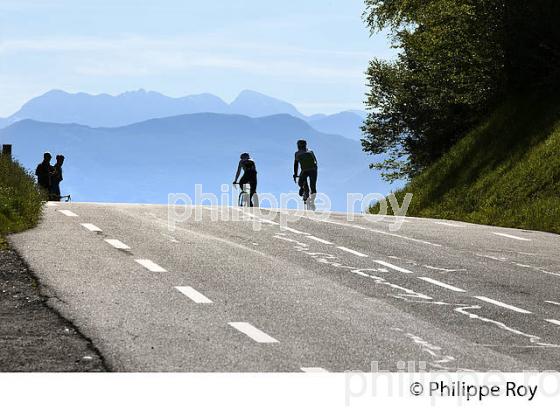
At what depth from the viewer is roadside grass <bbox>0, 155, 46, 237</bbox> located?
54.0 feet

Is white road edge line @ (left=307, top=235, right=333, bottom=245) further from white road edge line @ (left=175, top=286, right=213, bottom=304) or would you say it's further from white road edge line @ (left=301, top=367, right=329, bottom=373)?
white road edge line @ (left=301, top=367, right=329, bottom=373)

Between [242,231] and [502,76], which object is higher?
[502,76]

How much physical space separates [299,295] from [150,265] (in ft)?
8.40

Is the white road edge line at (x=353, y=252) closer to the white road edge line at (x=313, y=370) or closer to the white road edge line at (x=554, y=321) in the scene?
the white road edge line at (x=554, y=321)

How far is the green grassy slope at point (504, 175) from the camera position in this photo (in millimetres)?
24469

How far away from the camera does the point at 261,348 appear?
8.23 metres

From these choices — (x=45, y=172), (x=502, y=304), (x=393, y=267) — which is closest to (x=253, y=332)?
(x=502, y=304)

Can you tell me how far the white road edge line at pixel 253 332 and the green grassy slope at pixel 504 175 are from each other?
13.4 meters

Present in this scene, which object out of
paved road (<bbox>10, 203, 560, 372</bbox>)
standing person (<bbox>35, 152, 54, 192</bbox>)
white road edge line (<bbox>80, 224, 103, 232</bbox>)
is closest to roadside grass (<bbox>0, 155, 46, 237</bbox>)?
paved road (<bbox>10, 203, 560, 372</bbox>)

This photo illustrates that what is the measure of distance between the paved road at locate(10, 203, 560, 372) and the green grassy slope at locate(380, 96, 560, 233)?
643 centimetres

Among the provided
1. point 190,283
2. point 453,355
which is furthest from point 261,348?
point 190,283
